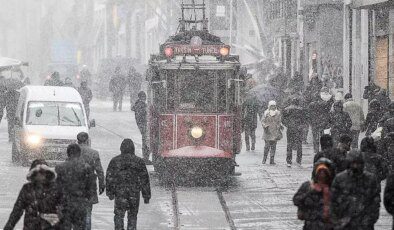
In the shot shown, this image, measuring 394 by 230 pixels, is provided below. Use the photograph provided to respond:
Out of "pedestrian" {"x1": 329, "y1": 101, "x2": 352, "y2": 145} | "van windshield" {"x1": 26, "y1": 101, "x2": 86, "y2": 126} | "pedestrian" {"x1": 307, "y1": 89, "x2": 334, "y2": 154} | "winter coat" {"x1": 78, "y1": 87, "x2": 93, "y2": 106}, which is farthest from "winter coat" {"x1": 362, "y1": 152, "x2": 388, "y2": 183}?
"winter coat" {"x1": 78, "y1": 87, "x2": 93, "y2": 106}

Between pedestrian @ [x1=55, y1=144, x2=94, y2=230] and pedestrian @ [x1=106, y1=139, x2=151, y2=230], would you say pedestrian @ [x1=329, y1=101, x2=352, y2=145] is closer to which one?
pedestrian @ [x1=106, y1=139, x2=151, y2=230]

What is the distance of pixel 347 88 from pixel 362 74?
9.44 ft

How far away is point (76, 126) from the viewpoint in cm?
3002

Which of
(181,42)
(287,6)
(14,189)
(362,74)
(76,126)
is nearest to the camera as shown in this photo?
(14,189)

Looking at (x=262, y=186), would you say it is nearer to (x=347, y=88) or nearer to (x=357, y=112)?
(x=357, y=112)

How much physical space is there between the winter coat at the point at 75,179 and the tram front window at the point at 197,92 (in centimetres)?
980

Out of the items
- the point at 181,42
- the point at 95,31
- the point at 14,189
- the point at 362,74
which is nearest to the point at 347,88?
the point at 362,74

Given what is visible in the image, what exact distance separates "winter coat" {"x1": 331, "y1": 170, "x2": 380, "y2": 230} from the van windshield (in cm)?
1665

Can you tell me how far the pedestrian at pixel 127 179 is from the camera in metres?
17.3

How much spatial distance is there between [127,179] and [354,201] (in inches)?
173

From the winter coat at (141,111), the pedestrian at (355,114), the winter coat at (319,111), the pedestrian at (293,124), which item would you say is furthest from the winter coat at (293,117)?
the winter coat at (141,111)

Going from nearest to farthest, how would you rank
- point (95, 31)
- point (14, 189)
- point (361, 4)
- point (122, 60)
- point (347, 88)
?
point (14, 189) < point (361, 4) < point (347, 88) < point (122, 60) < point (95, 31)

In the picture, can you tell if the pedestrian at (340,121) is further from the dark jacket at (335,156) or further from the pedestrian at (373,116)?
the dark jacket at (335,156)

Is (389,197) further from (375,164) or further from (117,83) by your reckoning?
(117,83)
